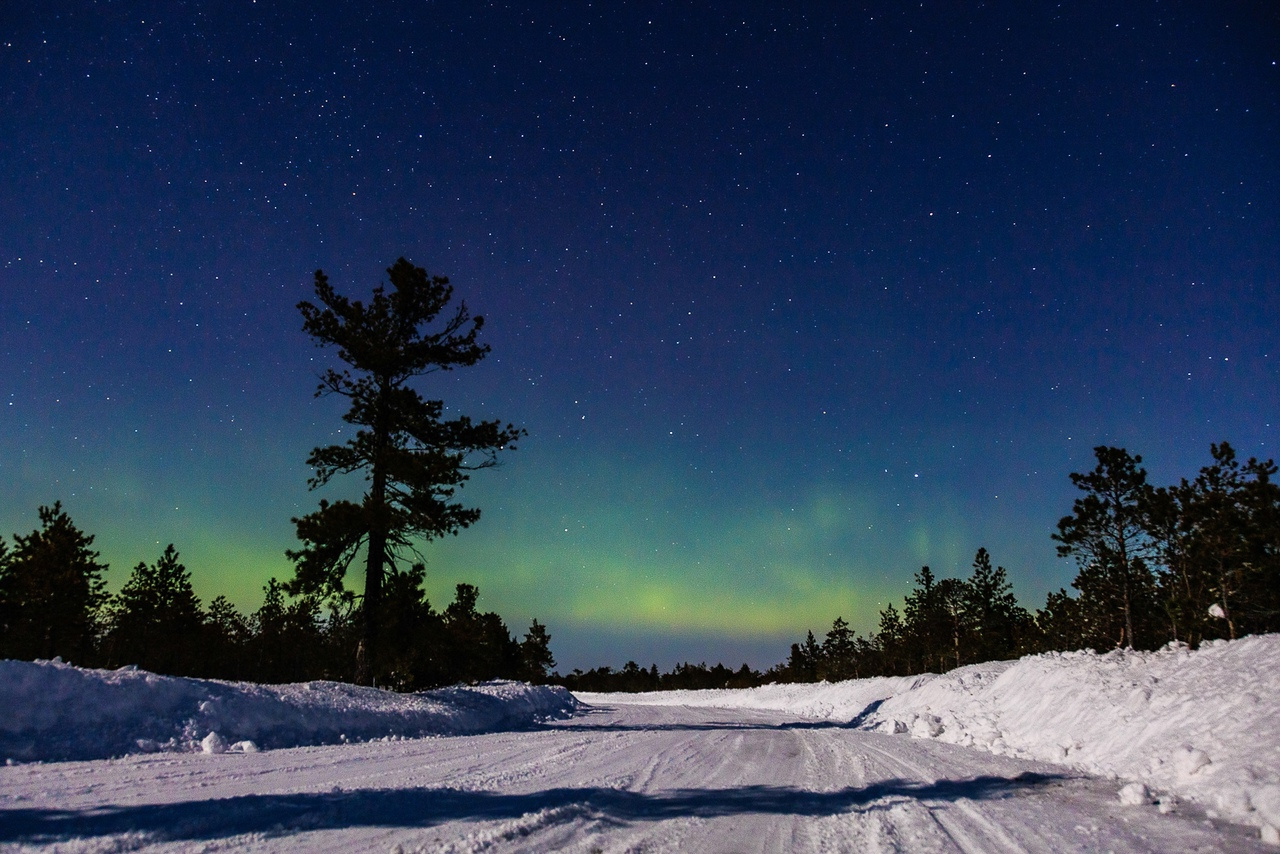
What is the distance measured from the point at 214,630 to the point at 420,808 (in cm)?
8265

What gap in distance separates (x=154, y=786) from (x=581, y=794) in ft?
13.5

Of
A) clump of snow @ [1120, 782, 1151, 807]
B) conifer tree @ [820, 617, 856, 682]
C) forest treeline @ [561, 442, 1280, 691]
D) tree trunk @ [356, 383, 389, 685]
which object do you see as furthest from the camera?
conifer tree @ [820, 617, 856, 682]

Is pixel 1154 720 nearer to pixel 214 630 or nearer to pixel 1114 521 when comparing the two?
pixel 1114 521

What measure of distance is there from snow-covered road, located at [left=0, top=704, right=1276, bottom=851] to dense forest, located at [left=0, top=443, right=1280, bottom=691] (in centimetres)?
1088

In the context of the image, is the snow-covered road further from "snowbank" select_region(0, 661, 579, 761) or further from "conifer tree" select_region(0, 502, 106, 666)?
"conifer tree" select_region(0, 502, 106, 666)

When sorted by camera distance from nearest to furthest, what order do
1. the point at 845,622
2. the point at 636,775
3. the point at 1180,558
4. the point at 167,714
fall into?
1. the point at 636,775
2. the point at 167,714
3. the point at 1180,558
4. the point at 845,622

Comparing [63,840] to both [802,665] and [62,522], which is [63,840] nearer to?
[62,522]

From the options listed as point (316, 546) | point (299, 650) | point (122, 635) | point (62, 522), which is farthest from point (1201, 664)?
point (299, 650)

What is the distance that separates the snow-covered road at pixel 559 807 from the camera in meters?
4.58

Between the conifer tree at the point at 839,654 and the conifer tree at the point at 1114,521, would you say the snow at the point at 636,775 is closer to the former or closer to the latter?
the conifer tree at the point at 1114,521

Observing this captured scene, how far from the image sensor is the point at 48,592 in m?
43.6

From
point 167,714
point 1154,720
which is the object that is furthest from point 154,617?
point 1154,720

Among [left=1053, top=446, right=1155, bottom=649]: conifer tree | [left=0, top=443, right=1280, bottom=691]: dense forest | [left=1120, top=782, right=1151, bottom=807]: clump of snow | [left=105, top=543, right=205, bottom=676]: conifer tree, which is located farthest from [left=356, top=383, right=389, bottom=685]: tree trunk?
[left=105, top=543, right=205, bottom=676]: conifer tree

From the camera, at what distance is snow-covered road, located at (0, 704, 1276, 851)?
458 cm
